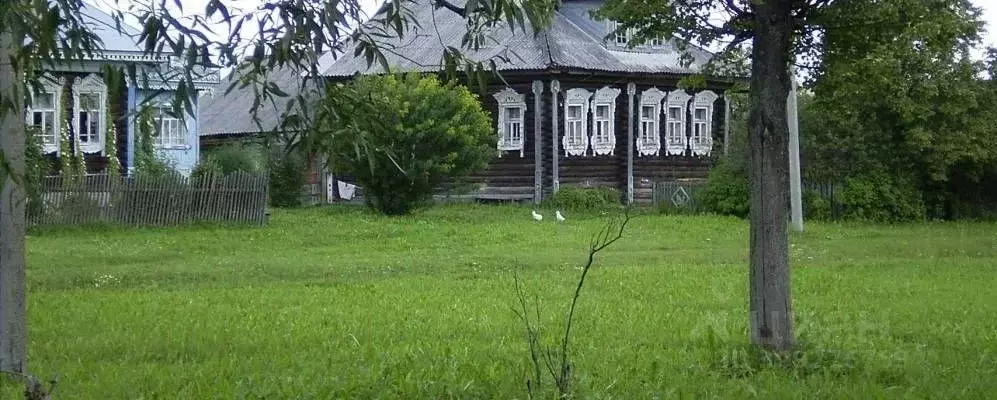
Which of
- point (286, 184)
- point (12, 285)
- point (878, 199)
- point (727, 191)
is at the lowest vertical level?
point (12, 285)

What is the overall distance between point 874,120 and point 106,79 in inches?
1134

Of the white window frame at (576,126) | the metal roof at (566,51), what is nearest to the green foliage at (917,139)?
the metal roof at (566,51)

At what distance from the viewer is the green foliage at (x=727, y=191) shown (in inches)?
1176

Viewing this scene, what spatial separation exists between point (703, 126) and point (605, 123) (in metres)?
3.85

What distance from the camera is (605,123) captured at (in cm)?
3547

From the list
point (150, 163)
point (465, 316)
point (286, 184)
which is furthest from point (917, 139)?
point (465, 316)

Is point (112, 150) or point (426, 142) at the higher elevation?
point (426, 142)

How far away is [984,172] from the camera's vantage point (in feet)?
104

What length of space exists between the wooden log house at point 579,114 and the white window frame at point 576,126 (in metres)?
0.03

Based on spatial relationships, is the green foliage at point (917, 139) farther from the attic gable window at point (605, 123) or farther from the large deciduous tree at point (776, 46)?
the large deciduous tree at point (776, 46)

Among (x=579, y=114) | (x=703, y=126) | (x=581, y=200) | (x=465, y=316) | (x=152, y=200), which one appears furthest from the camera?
(x=703, y=126)

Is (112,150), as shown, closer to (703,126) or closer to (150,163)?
(150,163)

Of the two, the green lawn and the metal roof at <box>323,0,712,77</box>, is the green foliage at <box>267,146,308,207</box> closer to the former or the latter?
the metal roof at <box>323,0,712,77</box>

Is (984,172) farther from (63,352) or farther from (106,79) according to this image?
(106,79)
